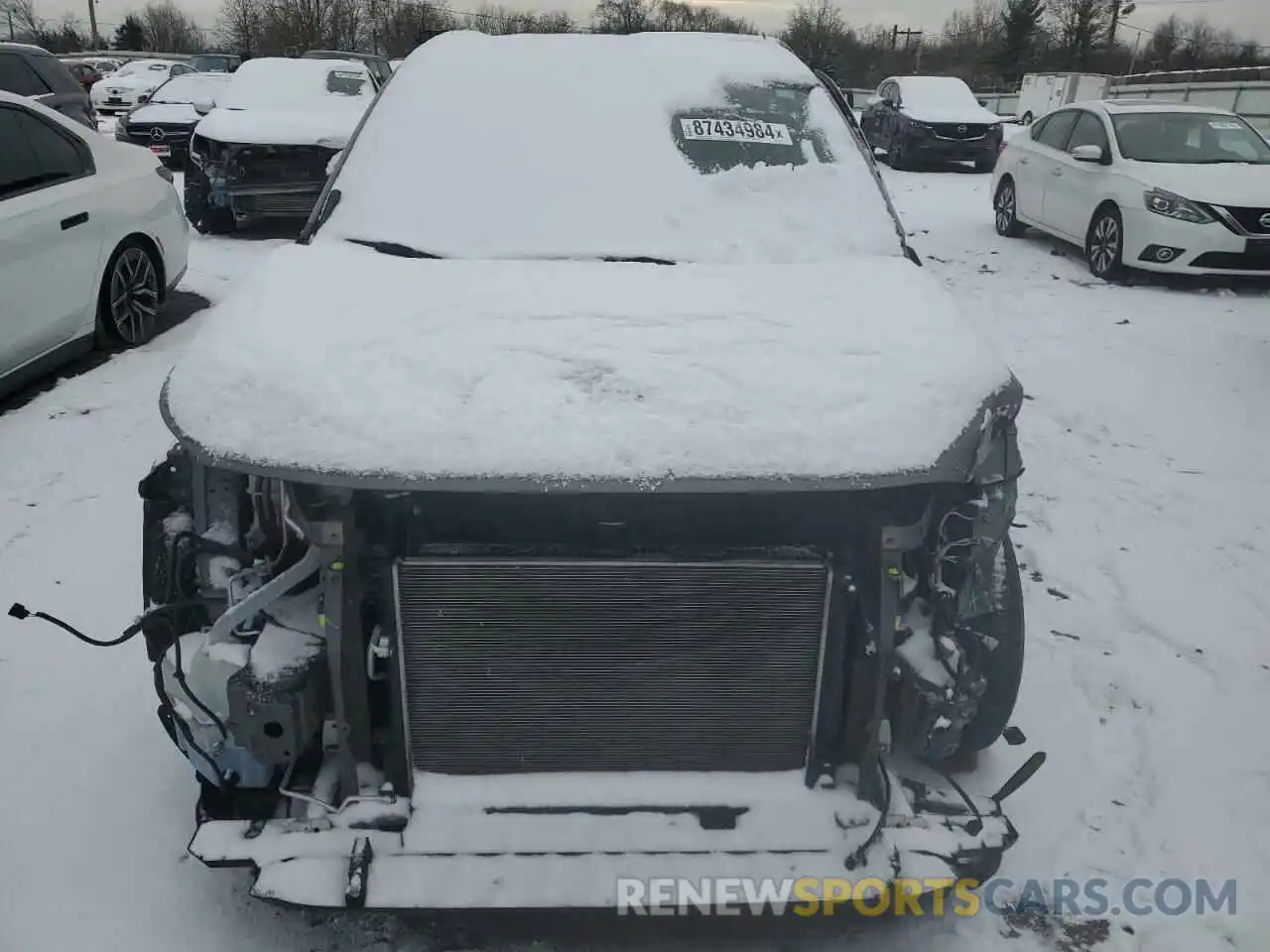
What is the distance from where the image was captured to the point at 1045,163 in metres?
9.98

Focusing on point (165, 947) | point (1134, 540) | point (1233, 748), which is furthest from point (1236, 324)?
point (165, 947)

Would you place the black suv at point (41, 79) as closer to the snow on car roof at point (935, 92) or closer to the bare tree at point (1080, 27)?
the snow on car roof at point (935, 92)

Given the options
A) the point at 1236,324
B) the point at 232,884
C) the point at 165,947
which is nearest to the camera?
the point at 165,947

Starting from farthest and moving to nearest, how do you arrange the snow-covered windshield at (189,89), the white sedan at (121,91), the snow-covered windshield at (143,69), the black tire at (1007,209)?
1. the snow-covered windshield at (143,69)
2. the white sedan at (121,91)
3. the snow-covered windshield at (189,89)
4. the black tire at (1007,209)

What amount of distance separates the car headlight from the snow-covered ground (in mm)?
2425

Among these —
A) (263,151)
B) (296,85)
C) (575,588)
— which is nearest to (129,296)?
(263,151)

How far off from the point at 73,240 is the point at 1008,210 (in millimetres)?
9046

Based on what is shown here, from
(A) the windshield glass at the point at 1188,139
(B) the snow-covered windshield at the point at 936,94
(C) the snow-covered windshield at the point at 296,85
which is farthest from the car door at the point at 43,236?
(B) the snow-covered windshield at the point at 936,94

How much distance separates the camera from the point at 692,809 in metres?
2.27

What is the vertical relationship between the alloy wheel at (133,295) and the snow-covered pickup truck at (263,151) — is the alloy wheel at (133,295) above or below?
below

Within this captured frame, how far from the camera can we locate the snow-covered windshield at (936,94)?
643 inches

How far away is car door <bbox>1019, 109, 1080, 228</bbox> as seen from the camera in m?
9.84

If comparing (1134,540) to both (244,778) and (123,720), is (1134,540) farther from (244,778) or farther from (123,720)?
(123,720)

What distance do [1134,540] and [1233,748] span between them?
1.39 metres
